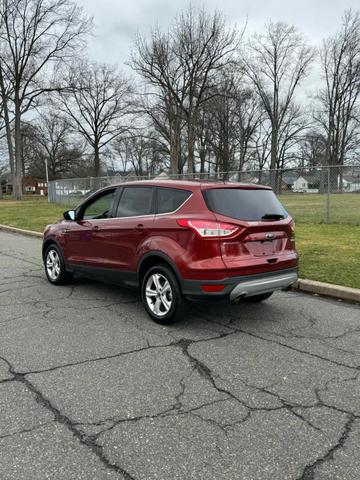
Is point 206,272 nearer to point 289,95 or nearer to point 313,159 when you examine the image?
point 289,95

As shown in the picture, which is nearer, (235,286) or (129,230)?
(235,286)

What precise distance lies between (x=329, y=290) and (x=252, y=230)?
7.61 ft

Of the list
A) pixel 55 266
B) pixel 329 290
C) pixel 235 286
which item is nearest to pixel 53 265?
pixel 55 266

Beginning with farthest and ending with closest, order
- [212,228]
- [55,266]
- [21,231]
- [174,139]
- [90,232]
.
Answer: [174,139]
[21,231]
[55,266]
[90,232]
[212,228]

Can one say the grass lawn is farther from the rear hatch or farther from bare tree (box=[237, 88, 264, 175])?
bare tree (box=[237, 88, 264, 175])

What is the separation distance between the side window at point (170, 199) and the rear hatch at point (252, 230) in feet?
0.99

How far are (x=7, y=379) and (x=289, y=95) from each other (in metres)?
55.8

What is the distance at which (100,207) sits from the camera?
21.3 feet

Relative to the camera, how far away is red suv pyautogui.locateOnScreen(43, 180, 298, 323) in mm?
4723

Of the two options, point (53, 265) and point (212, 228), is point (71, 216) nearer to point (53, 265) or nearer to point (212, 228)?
point (53, 265)

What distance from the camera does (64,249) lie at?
6.96 metres

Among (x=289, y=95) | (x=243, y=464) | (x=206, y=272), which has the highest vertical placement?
(x=289, y=95)

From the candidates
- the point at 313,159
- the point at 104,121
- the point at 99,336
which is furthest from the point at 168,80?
the point at 313,159

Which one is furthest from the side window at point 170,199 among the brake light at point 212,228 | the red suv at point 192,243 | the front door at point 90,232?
the front door at point 90,232
